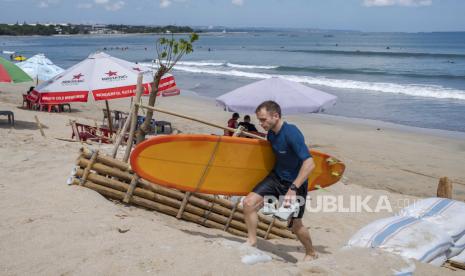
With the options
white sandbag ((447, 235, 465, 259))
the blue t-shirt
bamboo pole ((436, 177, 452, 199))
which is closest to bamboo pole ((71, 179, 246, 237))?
the blue t-shirt

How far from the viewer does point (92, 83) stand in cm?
907

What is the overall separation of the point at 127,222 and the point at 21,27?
156 metres

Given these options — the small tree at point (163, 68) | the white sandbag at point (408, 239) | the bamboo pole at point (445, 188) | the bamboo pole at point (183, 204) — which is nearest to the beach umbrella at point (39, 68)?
the small tree at point (163, 68)

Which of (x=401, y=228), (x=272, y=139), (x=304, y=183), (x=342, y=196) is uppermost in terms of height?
(x=272, y=139)

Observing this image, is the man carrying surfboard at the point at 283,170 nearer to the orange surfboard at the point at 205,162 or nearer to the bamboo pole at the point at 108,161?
the orange surfboard at the point at 205,162

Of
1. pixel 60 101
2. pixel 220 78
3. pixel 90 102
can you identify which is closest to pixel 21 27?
pixel 220 78

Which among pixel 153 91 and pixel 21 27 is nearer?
pixel 153 91

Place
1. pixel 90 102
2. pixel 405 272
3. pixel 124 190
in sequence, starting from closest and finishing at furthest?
pixel 405 272
pixel 124 190
pixel 90 102

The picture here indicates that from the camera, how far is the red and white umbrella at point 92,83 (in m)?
8.88

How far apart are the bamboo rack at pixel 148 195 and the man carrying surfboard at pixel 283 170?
1.50 meters

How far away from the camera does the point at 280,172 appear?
4.60 metres

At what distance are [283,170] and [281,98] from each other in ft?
18.2

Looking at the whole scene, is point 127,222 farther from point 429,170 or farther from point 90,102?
point 90,102

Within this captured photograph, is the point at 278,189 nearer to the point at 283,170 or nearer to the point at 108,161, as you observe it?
the point at 283,170
